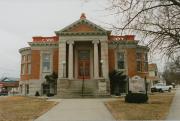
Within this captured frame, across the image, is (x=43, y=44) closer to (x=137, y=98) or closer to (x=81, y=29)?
(x=81, y=29)

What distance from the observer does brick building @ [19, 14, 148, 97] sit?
4181 centimetres

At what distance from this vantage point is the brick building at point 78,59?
41.8 m

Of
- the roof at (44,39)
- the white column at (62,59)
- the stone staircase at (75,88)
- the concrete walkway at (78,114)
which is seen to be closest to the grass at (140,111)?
the concrete walkway at (78,114)

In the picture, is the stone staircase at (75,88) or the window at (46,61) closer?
the stone staircase at (75,88)

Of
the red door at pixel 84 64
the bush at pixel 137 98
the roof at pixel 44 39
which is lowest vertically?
the bush at pixel 137 98

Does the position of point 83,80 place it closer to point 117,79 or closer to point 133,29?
point 117,79

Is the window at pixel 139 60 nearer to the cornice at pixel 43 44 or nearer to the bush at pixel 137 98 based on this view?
the cornice at pixel 43 44

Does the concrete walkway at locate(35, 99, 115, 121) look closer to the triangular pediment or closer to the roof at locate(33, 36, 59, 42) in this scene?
the triangular pediment

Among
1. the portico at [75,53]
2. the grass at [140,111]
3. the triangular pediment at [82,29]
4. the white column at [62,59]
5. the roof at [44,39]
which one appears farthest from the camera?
the roof at [44,39]

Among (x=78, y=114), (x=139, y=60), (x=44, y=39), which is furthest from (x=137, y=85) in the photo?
(x=44, y=39)

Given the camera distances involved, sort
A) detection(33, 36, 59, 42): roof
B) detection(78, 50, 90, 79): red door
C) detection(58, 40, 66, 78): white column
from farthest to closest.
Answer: detection(33, 36, 59, 42): roof < detection(78, 50, 90, 79): red door < detection(58, 40, 66, 78): white column

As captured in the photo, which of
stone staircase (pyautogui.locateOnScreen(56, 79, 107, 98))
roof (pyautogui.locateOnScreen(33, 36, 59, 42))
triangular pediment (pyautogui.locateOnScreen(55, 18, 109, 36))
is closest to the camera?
stone staircase (pyautogui.locateOnScreen(56, 79, 107, 98))

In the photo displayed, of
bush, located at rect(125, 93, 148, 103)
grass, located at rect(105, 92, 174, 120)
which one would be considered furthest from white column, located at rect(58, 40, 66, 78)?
grass, located at rect(105, 92, 174, 120)

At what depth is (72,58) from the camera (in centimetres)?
4309
